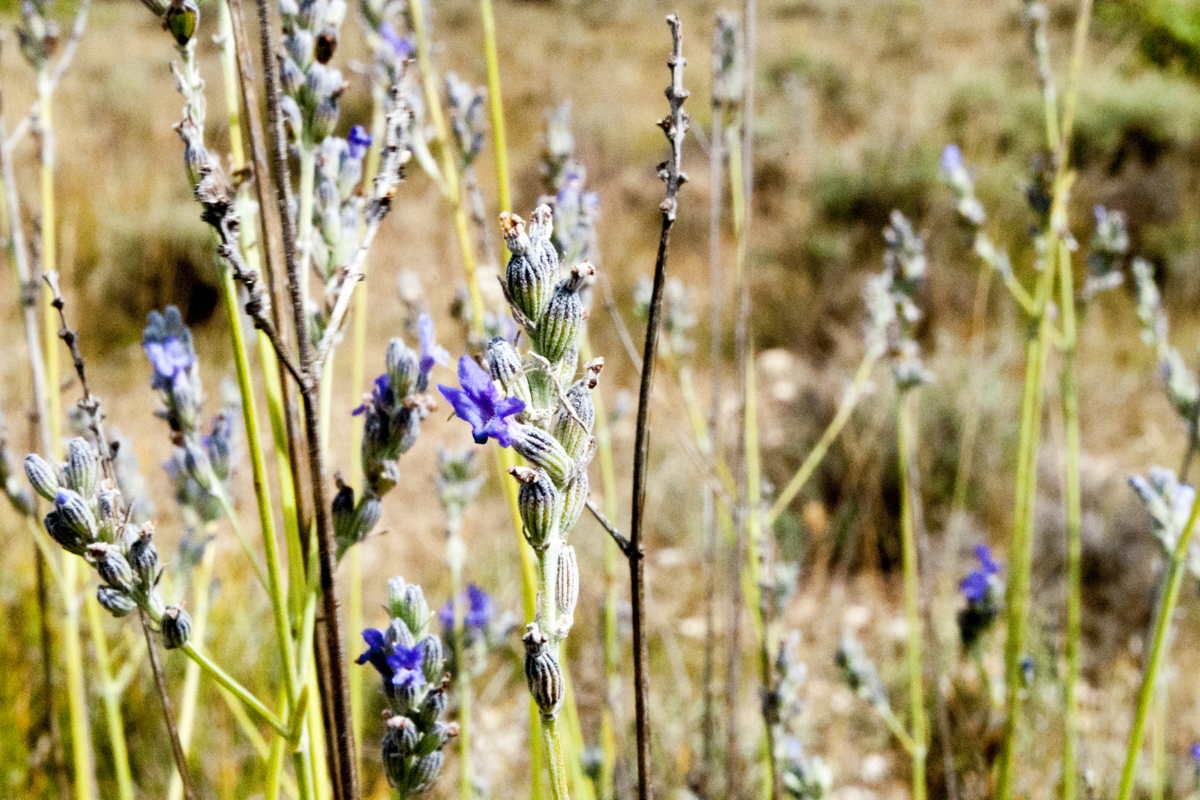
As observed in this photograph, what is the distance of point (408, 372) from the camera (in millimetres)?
625

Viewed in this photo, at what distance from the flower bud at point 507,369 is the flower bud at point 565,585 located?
8 centimetres

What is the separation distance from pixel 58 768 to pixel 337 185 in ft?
2.70

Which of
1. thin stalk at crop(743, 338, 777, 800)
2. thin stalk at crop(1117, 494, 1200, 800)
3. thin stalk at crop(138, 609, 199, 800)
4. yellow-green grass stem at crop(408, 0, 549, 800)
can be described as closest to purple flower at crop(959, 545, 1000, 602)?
thin stalk at crop(743, 338, 777, 800)

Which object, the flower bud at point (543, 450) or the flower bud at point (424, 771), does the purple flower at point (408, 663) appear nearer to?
the flower bud at point (424, 771)

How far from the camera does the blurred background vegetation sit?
7.82 feet

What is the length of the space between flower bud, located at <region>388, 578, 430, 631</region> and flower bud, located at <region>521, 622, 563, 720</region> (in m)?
0.18

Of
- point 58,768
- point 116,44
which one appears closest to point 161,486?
point 58,768

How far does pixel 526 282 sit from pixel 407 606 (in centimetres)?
26

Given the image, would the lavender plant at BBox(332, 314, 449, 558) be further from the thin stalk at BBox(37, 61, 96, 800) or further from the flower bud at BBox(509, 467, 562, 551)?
the thin stalk at BBox(37, 61, 96, 800)

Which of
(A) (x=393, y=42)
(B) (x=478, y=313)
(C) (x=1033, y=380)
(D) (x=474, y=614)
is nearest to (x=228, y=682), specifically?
(B) (x=478, y=313)

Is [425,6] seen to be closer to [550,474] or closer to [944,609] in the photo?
[550,474]

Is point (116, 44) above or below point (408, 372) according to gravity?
above

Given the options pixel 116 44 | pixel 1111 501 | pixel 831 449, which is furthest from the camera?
pixel 116 44

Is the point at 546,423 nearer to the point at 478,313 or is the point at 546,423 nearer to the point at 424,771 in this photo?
the point at 424,771
